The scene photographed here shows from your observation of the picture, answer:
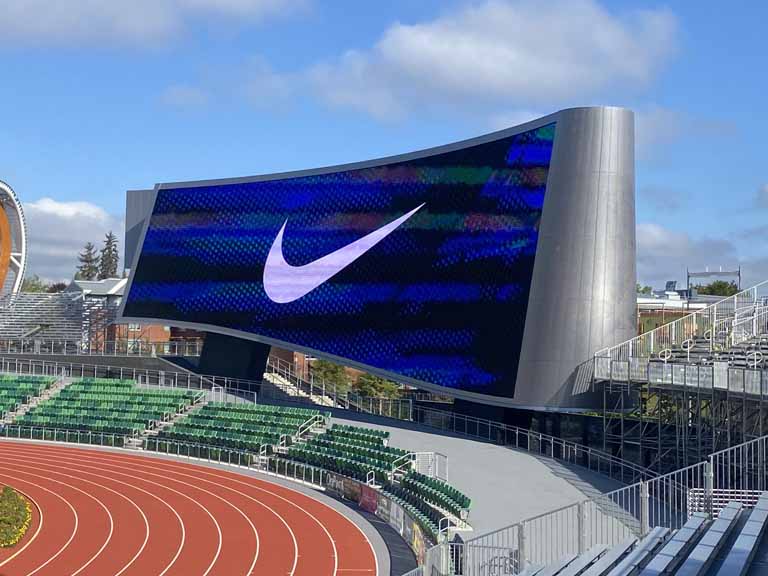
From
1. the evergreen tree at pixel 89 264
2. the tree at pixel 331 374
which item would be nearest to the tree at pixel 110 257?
the evergreen tree at pixel 89 264

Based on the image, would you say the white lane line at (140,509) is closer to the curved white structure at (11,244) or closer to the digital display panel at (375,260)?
the digital display panel at (375,260)

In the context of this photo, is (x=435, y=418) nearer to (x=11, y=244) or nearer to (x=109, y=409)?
(x=109, y=409)

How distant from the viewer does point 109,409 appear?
45.5 metres

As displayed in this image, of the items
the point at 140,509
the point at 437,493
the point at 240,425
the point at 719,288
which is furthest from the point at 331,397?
the point at 719,288

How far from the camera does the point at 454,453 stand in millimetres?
34125

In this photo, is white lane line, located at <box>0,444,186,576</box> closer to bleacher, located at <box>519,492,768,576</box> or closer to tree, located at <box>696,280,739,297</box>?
bleacher, located at <box>519,492,768,576</box>

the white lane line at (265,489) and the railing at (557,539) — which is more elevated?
the railing at (557,539)

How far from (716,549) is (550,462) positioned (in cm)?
2035

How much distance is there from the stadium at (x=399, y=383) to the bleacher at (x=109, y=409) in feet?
0.50

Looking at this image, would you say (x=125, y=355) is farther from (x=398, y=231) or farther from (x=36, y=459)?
(x=398, y=231)

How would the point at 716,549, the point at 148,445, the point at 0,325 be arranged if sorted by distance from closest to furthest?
the point at 716,549, the point at 148,445, the point at 0,325

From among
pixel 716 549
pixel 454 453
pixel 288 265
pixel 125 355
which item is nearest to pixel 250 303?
pixel 288 265

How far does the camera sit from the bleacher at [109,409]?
144ft

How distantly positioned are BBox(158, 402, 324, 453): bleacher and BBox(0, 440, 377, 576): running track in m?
2.34
